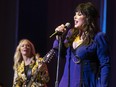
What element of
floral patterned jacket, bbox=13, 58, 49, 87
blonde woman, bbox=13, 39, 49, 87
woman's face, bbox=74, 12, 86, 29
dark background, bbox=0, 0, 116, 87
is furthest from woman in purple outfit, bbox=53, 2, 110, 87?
dark background, bbox=0, 0, 116, 87

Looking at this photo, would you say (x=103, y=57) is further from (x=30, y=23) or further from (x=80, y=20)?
(x=30, y=23)

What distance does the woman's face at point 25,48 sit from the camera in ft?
15.3

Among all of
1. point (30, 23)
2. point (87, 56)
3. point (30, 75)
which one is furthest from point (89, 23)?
point (30, 23)

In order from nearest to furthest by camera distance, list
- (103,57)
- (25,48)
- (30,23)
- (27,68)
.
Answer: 1. (103,57)
2. (27,68)
3. (25,48)
4. (30,23)

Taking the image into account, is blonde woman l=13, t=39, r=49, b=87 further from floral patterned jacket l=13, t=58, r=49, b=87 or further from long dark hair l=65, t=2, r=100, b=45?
long dark hair l=65, t=2, r=100, b=45

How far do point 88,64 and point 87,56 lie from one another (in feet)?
0.18

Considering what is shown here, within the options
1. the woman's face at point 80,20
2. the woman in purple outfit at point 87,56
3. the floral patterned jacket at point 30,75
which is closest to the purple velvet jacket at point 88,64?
the woman in purple outfit at point 87,56

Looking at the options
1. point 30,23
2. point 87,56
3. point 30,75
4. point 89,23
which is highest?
point 30,23

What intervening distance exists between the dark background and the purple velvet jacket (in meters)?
2.45

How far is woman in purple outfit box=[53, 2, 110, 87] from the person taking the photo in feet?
7.93

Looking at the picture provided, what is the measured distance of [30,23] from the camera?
206 inches

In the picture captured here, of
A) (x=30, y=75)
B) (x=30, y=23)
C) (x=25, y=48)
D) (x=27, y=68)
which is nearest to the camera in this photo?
(x=30, y=75)

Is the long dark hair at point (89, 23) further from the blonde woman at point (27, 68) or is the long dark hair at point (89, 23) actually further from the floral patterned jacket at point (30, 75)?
the floral patterned jacket at point (30, 75)

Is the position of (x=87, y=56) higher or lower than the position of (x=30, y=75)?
higher
